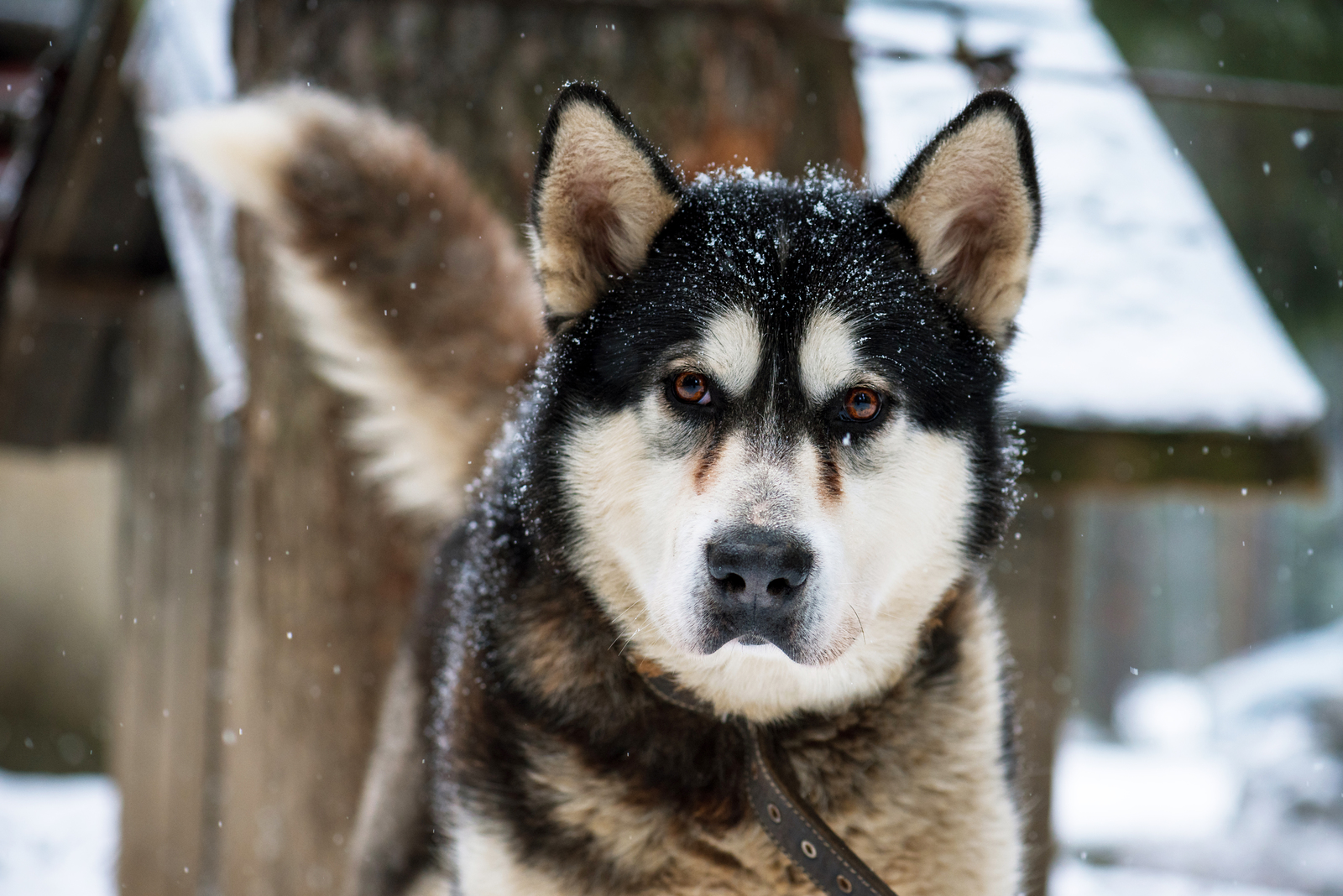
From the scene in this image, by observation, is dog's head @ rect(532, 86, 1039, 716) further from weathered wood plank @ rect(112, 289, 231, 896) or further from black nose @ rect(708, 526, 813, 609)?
weathered wood plank @ rect(112, 289, 231, 896)

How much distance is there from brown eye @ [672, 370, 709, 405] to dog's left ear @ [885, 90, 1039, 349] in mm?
409

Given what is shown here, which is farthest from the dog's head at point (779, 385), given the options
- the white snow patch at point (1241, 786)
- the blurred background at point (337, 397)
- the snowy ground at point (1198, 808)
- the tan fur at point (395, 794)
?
the white snow patch at point (1241, 786)

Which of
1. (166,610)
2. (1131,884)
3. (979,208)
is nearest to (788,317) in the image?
(979,208)

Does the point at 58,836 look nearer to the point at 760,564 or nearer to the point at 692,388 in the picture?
the point at 692,388

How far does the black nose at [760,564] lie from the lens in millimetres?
1499

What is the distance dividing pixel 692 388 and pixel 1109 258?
2.21 metres

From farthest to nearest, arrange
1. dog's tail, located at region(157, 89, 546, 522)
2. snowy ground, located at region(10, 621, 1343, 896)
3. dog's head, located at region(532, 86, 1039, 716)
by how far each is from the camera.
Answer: snowy ground, located at region(10, 621, 1343, 896) < dog's tail, located at region(157, 89, 546, 522) < dog's head, located at region(532, 86, 1039, 716)

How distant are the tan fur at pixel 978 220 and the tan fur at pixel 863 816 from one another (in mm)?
649

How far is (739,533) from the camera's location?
59.4 inches

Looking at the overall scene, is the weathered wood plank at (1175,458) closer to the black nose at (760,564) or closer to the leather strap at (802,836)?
the leather strap at (802,836)

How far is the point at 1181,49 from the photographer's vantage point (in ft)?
22.5

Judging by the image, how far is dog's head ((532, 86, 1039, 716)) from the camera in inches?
63.6

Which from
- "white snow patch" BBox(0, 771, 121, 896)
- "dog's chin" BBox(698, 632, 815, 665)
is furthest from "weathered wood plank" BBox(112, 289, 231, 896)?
"dog's chin" BBox(698, 632, 815, 665)

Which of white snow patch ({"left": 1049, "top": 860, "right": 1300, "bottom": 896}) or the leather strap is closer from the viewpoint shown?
the leather strap
